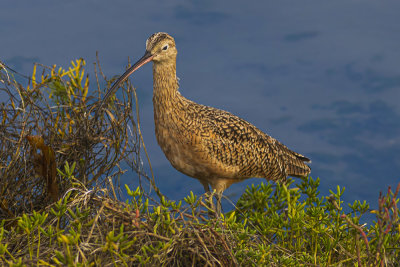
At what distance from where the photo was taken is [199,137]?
7.43 m

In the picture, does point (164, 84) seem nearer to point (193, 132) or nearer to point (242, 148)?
point (193, 132)

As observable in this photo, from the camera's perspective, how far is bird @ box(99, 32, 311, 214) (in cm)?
738

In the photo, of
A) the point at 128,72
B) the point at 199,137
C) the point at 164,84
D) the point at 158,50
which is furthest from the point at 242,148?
the point at 128,72

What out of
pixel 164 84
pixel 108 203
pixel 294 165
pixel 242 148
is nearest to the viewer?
pixel 108 203

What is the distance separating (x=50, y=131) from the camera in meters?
6.73

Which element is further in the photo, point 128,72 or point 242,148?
point 242,148

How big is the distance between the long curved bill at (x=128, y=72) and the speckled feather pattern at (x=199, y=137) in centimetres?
11

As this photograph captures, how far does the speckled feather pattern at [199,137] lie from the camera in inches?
291

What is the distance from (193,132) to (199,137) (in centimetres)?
9

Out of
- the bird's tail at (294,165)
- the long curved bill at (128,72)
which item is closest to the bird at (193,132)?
the long curved bill at (128,72)

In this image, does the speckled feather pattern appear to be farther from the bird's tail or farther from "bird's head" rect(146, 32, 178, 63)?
the bird's tail

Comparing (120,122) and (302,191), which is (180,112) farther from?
(302,191)

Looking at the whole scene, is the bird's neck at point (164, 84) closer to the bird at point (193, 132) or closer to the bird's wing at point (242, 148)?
the bird at point (193, 132)

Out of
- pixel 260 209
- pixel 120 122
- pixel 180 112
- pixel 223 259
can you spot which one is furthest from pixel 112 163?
pixel 223 259
